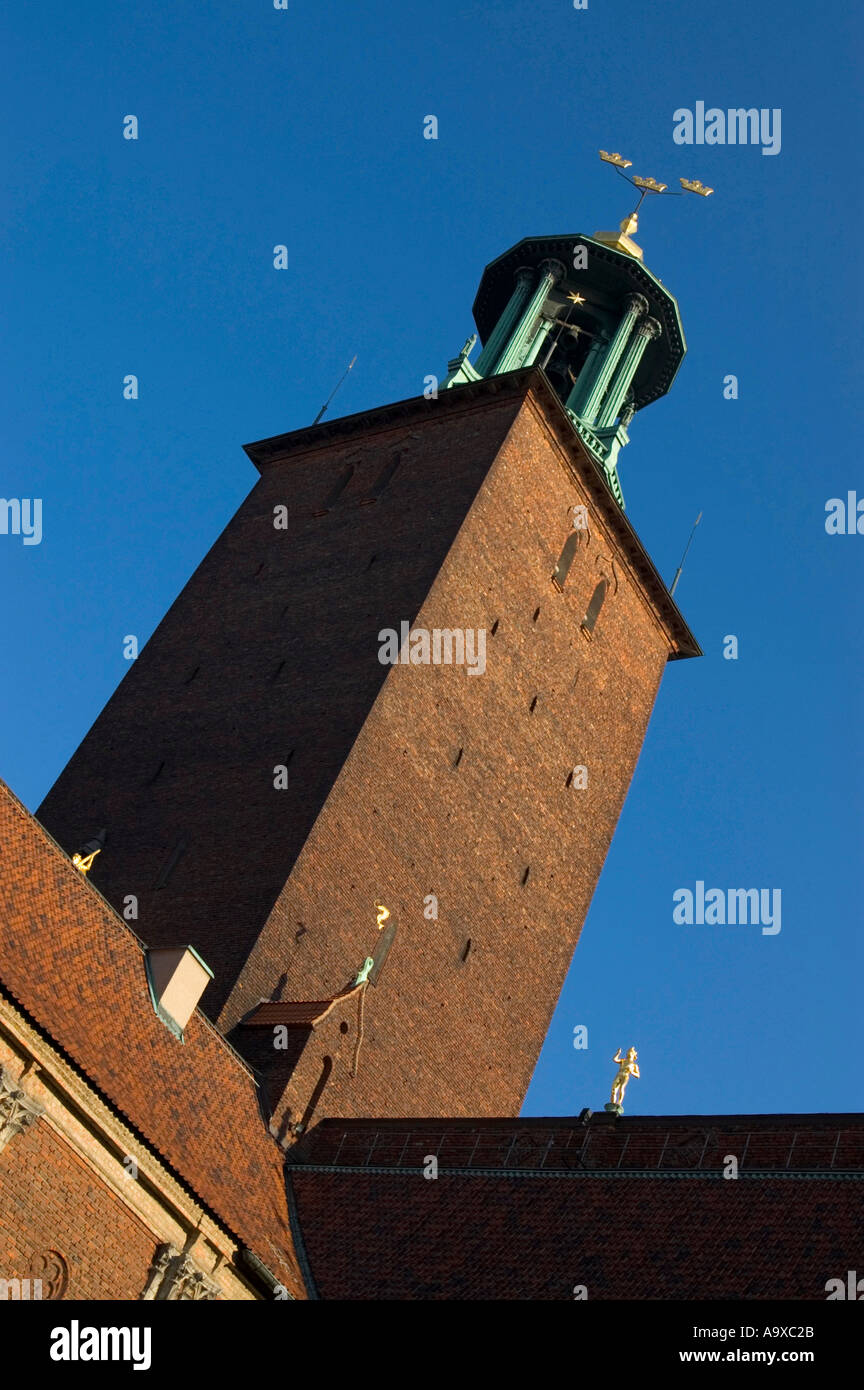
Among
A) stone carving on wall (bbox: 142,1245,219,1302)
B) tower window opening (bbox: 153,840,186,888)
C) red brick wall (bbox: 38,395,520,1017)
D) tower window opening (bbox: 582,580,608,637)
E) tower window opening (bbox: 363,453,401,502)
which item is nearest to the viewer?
stone carving on wall (bbox: 142,1245,219,1302)

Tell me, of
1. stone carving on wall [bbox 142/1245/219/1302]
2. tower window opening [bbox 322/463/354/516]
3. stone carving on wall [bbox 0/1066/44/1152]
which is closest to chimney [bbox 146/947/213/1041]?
stone carving on wall [bbox 142/1245/219/1302]

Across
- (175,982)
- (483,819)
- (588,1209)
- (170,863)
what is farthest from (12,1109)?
(483,819)

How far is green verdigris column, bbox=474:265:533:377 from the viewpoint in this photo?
3744 centimetres

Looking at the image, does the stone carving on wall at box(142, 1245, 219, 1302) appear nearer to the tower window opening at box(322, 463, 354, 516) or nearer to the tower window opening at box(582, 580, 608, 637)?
the tower window opening at box(582, 580, 608, 637)

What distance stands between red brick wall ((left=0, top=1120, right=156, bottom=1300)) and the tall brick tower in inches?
201

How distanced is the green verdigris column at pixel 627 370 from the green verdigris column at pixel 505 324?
2.58 metres

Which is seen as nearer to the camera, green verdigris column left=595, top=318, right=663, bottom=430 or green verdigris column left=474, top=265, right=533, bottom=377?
green verdigris column left=474, top=265, right=533, bottom=377

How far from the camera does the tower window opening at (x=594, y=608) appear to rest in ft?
112

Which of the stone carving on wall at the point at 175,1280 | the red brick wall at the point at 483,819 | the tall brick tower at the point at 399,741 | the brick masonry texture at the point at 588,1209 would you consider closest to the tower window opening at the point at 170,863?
the tall brick tower at the point at 399,741

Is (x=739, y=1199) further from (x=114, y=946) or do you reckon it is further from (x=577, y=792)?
(x=577, y=792)

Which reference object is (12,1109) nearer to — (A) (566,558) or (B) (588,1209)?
(B) (588,1209)

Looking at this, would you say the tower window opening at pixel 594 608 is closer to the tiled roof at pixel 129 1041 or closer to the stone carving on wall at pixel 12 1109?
the tiled roof at pixel 129 1041
